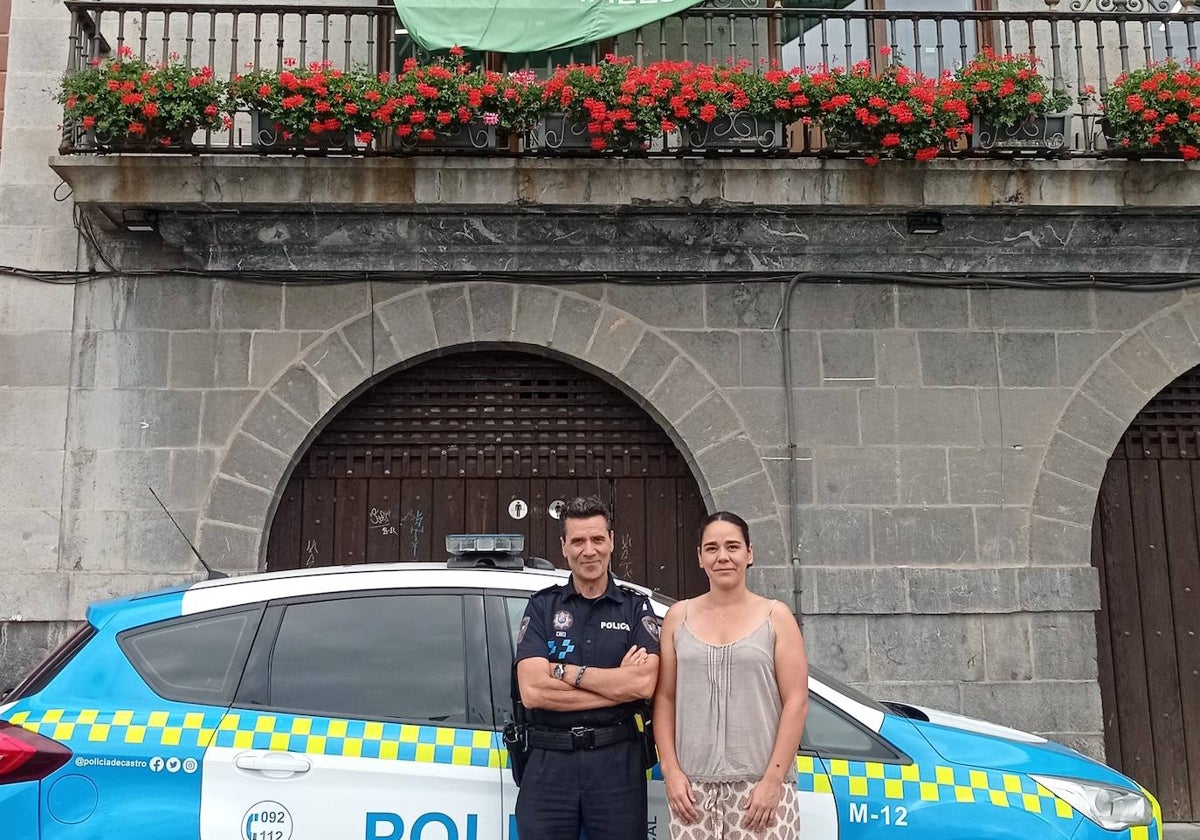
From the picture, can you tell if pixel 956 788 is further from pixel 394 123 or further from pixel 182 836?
pixel 394 123

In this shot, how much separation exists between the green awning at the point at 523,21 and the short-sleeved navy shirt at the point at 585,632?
15.7 ft

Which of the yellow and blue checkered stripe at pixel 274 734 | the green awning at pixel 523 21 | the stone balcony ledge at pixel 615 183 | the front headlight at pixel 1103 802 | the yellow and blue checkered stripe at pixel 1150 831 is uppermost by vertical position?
the green awning at pixel 523 21

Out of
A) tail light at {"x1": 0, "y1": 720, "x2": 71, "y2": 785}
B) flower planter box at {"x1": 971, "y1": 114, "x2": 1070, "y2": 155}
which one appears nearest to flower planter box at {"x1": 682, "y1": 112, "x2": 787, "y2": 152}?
flower planter box at {"x1": 971, "y1": 114, "x2": 1070, "y2": 155}

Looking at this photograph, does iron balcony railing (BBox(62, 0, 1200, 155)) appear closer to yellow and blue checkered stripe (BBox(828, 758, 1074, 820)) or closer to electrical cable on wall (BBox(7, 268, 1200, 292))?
electrical cable on wall (BBox(7, 268, 1200, 292))

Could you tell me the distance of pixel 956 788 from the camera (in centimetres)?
378

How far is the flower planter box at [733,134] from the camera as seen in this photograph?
7133mm

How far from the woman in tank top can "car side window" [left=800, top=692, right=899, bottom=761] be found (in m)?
0.37

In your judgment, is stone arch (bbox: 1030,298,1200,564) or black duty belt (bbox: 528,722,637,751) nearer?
black duty belt (bbox: 528,722,637,751)

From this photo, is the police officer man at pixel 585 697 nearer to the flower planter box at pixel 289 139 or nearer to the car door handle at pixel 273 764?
the car door handle at pixel 273 764

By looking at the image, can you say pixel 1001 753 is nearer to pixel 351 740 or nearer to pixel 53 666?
pixel 351 740

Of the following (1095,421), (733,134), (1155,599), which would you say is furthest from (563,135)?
(1155,599)

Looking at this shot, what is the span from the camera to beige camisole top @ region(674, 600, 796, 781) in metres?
3.43

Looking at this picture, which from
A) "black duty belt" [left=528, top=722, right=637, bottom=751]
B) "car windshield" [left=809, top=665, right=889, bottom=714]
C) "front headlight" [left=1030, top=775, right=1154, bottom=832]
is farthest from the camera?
"car windshield" [left=809, top=665, right=889, bottom=714]

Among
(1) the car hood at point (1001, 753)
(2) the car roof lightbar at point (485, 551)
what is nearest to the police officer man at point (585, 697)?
(2) the car roof lightbar at point (485, 551)
